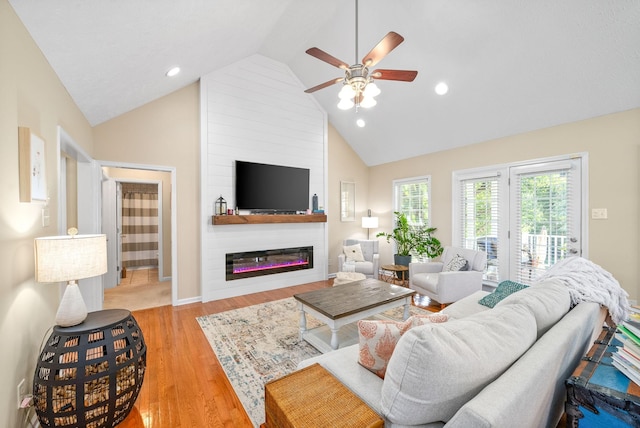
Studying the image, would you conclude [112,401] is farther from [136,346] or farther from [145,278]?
[145,278]

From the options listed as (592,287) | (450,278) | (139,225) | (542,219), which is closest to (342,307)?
(592,287)

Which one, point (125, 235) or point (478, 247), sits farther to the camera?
point (125, 235)

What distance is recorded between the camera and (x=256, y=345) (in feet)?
9.04

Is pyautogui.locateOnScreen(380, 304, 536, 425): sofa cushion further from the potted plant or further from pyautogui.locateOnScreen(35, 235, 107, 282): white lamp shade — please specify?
the potted plant

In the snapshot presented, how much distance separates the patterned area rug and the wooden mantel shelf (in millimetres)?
1340

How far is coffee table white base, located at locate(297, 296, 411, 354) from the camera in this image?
2.46 metres

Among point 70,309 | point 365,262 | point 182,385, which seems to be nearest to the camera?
point 70,309

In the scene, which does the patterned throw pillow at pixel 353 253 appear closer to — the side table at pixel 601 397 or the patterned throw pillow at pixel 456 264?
the patterned throw pillow at pixel 456 264

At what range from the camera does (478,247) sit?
452 centimetres

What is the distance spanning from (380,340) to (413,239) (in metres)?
4.28

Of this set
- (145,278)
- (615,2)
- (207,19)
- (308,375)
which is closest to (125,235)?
(145,278)

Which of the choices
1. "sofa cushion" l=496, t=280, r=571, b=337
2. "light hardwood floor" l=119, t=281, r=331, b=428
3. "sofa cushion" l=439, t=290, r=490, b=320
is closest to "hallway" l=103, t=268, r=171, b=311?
"light hardwood floor" l=119, t=281, r=331, b=428

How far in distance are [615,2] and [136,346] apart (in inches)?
187

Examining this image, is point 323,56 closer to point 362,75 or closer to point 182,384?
point 362,75
